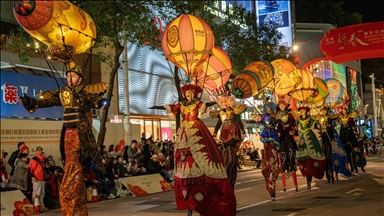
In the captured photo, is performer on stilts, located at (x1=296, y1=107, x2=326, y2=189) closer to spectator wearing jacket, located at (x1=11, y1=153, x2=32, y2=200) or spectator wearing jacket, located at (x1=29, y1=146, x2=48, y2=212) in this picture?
Answer: spectator wearing jacket, located at (x1=29, y1=146, x2=48, y2=212)

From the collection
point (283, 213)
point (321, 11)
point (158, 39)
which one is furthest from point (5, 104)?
point (321, 11)

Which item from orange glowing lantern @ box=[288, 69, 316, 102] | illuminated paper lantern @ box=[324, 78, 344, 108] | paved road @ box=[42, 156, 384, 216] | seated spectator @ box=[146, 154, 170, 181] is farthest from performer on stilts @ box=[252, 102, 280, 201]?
illuminated paper lantern @ box=[324, 78, 344, 108]

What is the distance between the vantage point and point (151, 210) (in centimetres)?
1292

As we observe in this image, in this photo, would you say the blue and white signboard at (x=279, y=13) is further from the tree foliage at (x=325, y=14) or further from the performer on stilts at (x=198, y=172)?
the performer on stilts at (x=198, y=172)

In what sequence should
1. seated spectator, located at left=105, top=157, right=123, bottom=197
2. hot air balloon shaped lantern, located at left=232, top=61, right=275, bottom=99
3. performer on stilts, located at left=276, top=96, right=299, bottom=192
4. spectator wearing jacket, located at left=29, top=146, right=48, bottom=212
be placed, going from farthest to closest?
seated spectator, located at left=105, top=157, right=123, bottom=197 → spectator wearing jacket, located at left=29, top=146, right=48, bottom=212 → performer on stilts, located at left=276, top=96, right=299, bottom=192 → hot air balloon shaped lantern, located at left=232, top=61, right=275, bottom=99

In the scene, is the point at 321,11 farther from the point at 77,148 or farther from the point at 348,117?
the point at 77,148

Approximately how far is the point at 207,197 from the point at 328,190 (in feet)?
21.5

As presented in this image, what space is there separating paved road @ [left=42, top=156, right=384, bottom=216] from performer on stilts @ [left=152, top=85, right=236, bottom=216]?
169cm

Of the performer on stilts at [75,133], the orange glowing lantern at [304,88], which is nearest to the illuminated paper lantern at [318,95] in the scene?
the orange glowing lantern at [304,88]

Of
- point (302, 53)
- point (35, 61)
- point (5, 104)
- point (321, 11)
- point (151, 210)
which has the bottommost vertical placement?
point (151, 210)

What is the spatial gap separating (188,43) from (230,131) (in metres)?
2.22

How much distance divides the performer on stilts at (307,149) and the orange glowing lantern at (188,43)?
4.57 meters

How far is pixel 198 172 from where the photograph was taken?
9492mm

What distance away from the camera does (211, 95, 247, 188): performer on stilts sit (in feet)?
38.2
